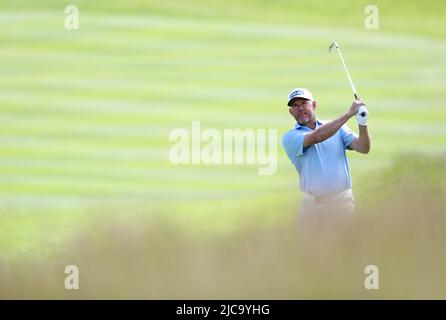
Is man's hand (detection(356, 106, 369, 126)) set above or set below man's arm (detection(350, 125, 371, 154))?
above

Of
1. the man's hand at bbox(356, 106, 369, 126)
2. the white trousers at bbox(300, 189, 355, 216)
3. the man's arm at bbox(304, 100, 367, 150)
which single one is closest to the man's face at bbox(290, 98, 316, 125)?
the man's arm at bbox(304, 100, 367, 150)

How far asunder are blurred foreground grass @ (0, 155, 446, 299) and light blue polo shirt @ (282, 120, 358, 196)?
180 millimetres

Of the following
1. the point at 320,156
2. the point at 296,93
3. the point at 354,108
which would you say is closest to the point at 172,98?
the point at 296,93

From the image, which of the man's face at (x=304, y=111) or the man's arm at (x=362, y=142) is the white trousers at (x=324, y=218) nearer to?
the man's arm at (x=362, y=142)

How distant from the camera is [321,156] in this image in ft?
13.6

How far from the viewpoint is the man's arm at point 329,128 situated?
158 inches

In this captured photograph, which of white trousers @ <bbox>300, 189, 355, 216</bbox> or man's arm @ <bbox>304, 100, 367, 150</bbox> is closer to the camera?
man's arm @ <bbox>304, 100, 367, 150</bbox>

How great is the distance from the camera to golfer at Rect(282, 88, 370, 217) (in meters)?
4.16

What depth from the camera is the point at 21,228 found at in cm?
425

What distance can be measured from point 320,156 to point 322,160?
0.08 feet

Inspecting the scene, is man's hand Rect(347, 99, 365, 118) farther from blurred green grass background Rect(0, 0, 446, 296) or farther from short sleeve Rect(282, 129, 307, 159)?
short sleeve Rect(282, 129, 307, 159)

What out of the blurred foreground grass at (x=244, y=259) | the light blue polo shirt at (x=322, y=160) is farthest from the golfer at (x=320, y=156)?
the blurred foreground grass at (x=244, y=259)

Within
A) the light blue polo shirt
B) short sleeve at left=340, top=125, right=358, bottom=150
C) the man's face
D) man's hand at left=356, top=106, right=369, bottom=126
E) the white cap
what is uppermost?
the white cap
